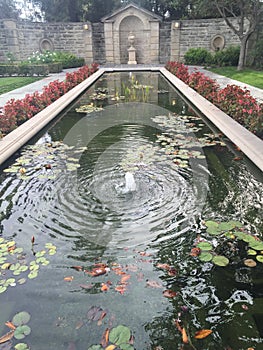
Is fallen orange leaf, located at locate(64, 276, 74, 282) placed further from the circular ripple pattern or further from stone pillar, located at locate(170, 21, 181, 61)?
stone pillar, located at locate(170, 21, 181, 61)

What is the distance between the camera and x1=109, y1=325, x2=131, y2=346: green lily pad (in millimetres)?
1684

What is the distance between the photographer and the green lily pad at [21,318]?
5.91ft

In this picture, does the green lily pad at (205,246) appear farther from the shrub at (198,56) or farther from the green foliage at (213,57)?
the shrub at (198,56)

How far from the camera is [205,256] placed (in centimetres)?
234

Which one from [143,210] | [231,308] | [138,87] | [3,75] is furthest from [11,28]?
[231,308]

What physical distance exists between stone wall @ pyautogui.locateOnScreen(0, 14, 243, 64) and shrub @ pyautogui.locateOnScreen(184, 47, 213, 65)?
1.50 metres

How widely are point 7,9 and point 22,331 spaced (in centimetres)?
3408

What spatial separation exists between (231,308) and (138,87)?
9.80m

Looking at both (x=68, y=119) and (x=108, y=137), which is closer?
(x=108, y=137)

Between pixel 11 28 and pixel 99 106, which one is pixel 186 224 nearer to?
pixel 99 106

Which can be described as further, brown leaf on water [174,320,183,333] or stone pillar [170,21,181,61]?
stone pillar [170,21,181,61]

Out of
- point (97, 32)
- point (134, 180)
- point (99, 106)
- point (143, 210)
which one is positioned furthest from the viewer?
point (97, 32)

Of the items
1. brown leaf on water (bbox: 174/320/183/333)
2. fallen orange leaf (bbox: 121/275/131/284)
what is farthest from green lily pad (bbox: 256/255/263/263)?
fallen orange leaf (bbox: 121/275/131/284)

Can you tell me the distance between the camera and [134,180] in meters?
3.63
